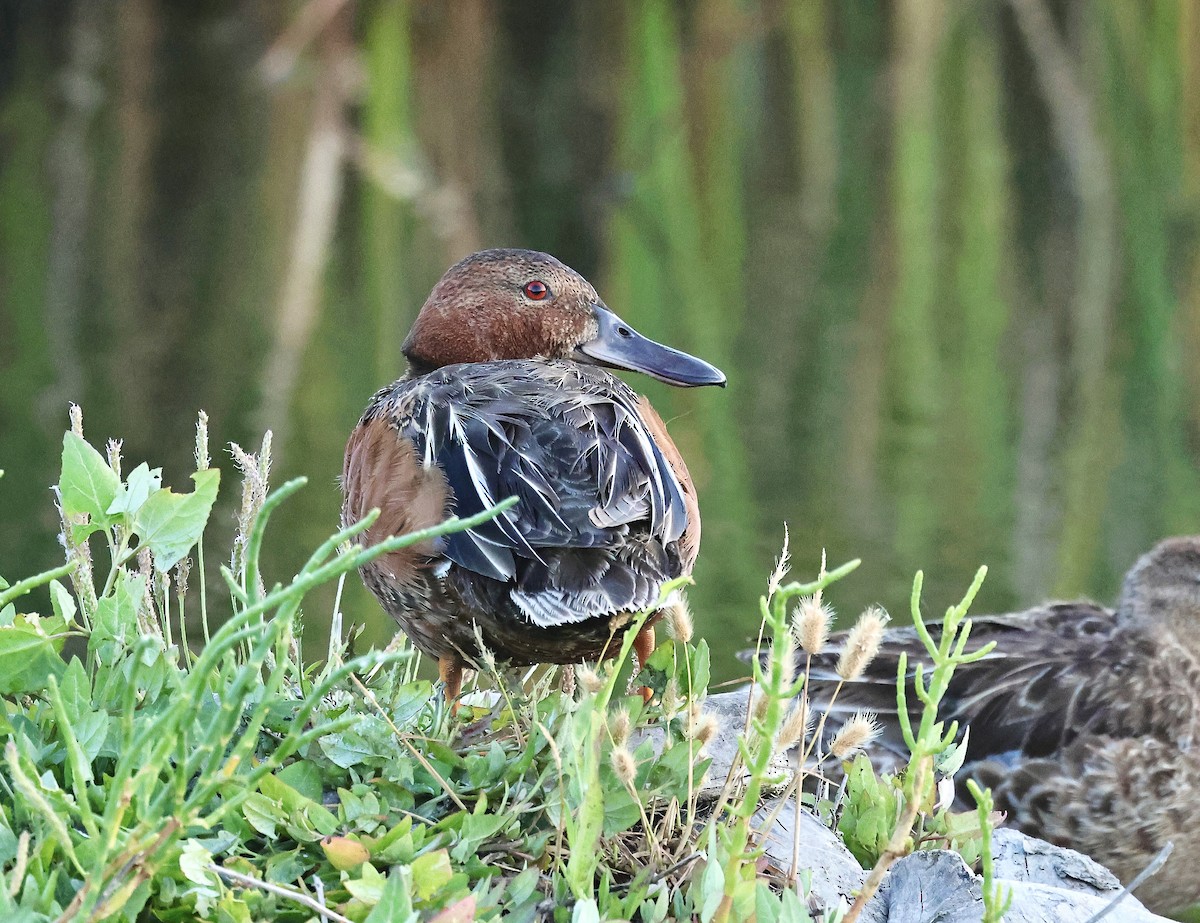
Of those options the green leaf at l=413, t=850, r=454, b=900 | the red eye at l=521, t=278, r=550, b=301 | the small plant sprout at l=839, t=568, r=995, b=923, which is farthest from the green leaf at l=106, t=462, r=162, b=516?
the red eye at l=521, t=278, r=550, b=301

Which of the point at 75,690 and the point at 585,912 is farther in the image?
the point at 75,690

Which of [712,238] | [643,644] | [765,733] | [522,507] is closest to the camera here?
[765,733]

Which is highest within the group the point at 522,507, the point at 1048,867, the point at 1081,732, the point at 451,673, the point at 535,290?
the point at 535,290

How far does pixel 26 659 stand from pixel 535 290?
1.82m

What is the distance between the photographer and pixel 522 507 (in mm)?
2494

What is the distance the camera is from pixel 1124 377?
909 centimetres

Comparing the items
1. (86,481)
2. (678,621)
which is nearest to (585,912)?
(678,621)

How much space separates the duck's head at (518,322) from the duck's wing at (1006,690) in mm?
1243

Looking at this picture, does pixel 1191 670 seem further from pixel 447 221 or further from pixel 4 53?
pixel 4 53

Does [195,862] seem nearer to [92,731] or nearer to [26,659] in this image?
[92,731]

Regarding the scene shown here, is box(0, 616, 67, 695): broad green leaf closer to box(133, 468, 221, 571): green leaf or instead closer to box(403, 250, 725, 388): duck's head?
box(133, 468, 221, 571): green leaf

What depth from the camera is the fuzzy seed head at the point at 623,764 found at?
6.08ft

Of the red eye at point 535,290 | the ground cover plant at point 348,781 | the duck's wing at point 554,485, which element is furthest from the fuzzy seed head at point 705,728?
the red eye at point 535,290

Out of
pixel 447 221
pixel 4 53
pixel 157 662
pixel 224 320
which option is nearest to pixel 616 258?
pixel 447 221
